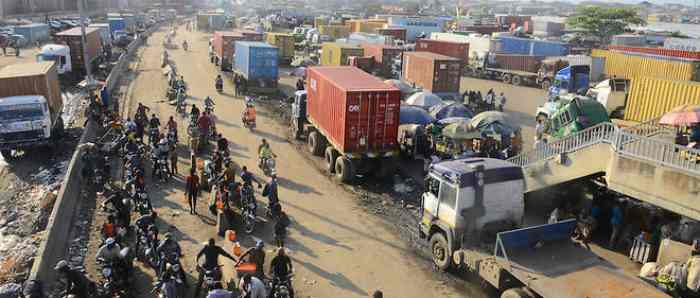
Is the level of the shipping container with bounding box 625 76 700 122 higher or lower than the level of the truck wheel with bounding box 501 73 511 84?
higher

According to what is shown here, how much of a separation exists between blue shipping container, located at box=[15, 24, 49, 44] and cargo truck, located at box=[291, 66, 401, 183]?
5201 cm

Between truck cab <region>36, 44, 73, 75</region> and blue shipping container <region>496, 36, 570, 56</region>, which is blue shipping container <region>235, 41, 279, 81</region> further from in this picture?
blue shipping container <region>496, 36, 570, 56</region>

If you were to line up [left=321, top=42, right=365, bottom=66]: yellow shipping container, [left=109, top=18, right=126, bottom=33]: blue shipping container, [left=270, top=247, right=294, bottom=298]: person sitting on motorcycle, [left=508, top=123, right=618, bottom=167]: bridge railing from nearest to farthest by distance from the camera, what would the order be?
[left=270, top=247, right=294, bottom=298]: person sitting on motorcycle, [left=508, top=123, right=618, bottom=167]: bridge railing, [left=321, top=42, right=365, bottom=66]: yellow shipping container, [left=109, top=18, right=126, bottom=33]: blue shipping container

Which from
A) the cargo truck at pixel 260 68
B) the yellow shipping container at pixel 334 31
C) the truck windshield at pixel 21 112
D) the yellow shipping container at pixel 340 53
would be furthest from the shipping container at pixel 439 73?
the yellow shipping container at pixel 334 31

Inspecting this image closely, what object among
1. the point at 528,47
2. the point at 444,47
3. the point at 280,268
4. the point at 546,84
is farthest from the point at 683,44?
the point at 280,268

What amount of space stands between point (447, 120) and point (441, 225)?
33.8ft

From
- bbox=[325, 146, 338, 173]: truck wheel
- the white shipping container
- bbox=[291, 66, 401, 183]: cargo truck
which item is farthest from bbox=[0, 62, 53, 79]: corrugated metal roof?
the white shipping container

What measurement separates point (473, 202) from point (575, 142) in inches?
165

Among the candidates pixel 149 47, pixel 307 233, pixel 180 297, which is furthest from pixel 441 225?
pixel 149 47

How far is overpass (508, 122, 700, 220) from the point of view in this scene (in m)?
10.7

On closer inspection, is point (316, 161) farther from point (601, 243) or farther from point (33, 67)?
point (33, 67)

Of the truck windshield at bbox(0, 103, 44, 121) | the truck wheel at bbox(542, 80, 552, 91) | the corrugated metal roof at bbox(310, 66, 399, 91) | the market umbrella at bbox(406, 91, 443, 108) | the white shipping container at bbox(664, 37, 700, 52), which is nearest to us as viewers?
the corrugated metal roof at bbox(310, 66, 399, 91)

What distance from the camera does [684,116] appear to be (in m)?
12.2

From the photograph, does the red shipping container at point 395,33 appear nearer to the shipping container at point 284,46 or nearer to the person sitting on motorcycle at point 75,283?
the shipping container at point 284,46
